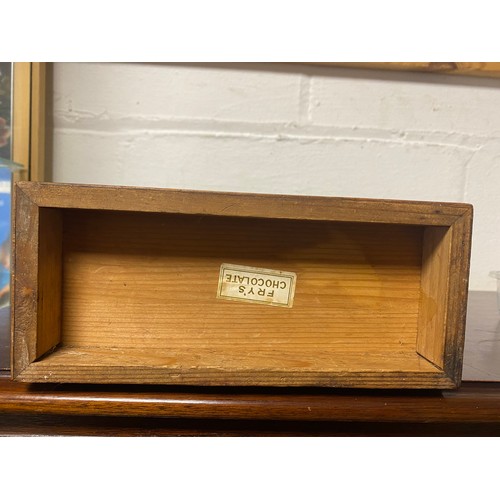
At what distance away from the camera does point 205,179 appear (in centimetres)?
112

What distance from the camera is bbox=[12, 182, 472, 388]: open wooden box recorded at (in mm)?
510

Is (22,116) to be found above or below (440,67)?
below

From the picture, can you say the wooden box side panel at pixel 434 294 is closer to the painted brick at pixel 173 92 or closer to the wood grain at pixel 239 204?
the wood grain at pixel 239 204

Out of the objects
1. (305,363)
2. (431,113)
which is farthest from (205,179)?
(305,363)

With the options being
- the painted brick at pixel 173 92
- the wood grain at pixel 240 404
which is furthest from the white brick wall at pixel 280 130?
the wood grain at pixel 240 404

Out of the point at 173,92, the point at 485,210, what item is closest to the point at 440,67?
the point at 485,210

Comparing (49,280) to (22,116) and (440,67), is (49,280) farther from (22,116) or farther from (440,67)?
(440,67)

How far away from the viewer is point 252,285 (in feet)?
1.91

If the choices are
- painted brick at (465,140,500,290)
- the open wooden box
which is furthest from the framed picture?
painted brick at (465,140,500,290)

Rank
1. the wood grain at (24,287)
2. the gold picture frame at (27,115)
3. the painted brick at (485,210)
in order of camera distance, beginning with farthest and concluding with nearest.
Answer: the painted brick at (485,210) < the gold picture frame at (27,115) < the wood grain at (24,287)

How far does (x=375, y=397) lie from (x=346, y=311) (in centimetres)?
11

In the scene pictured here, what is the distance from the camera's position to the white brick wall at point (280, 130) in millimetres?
1077

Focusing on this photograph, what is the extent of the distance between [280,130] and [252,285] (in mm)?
625

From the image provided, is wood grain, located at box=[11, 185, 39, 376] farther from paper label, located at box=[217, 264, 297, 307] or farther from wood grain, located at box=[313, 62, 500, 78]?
wood grain, located at box=[313, 62, 500, 78]
